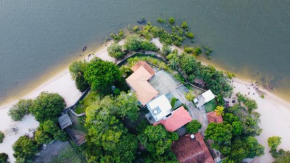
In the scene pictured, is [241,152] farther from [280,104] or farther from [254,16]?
[254,16]

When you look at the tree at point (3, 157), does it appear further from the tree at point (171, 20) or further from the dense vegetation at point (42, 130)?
the tree at point (171, 20)

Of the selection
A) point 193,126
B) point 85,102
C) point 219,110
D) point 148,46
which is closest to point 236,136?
point 219,110

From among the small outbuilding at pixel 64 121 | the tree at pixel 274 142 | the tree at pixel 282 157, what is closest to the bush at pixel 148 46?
the small outbuilding at pixel 64 121

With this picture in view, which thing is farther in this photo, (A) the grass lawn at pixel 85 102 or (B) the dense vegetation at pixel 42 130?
(A) the grass lawn at pixel 85 102

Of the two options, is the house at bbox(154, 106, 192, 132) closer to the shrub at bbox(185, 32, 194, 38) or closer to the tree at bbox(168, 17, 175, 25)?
the shrub at bbox(185, 32, 194, 38)

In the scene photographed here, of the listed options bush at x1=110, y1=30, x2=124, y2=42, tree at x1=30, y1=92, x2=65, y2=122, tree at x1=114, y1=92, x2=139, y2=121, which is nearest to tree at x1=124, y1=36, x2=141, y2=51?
bush at x1=110, y1=30, x2=124, y2=42

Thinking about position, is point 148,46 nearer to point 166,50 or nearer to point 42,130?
point 166,50

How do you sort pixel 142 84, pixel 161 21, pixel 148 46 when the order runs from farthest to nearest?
pixel 161 21
pixel 148 46
pixel 142 84

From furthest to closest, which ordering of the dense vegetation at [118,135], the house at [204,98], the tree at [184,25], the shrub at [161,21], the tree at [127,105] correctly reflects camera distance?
the shrub at [161,21] < the tree at [184,25] < the house at [204,98] < the tree at [127,105] < the dense vegetation at [118,135]
